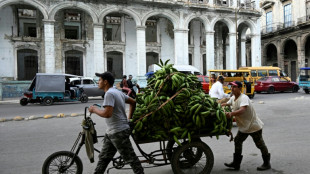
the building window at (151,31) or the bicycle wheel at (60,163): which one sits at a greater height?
the building window at (151,31)

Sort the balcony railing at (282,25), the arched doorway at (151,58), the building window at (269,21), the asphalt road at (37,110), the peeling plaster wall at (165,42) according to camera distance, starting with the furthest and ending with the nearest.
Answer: the building window at (269,21)
the balcony railing at (282,25)
the peeling plaster wall at (165,42)
the arched doorway at (151,58)
the asphalt road at (37,110)

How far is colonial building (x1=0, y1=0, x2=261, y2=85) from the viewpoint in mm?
22578

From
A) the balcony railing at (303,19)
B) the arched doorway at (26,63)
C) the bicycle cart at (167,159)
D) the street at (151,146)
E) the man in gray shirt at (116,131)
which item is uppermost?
the balcony railing at (303,19)

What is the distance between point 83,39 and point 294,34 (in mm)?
27674

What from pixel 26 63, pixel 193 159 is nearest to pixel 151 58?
pixel 26 63

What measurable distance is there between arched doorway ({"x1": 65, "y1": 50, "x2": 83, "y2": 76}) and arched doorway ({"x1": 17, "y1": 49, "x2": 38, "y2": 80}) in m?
2.73

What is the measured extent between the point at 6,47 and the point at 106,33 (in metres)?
9.15

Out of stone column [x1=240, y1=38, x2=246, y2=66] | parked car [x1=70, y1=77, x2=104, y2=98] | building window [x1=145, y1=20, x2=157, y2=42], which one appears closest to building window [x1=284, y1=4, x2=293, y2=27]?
stone column [x1=240, y1=38, x2=246, y2=66]

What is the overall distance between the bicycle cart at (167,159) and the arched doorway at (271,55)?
40772mm

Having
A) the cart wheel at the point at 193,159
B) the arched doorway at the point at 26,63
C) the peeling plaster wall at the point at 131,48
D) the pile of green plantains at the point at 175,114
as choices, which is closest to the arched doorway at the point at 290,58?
the peeling plaster wall at the point at 131,48

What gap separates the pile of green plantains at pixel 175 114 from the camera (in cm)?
360

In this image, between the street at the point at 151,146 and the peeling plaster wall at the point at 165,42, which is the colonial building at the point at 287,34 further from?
the street at the point at 151,146

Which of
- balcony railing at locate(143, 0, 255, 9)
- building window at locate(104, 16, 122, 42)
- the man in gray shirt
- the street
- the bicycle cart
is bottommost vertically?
the street

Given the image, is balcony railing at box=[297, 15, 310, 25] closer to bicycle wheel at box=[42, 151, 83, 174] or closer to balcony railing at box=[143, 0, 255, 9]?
balcony railing at box=[143, 0, 255, 9]
